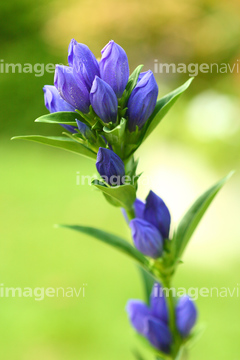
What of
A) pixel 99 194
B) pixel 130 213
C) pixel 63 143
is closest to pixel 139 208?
pixel 130 213

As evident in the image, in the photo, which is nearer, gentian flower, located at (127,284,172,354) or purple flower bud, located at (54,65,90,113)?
purple flower bud, located at (54,65,90,113)

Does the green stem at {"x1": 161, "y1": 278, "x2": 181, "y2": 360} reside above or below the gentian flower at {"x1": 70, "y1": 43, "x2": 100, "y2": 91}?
below

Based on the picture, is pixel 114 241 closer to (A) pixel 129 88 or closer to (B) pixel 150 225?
(B) pixel 150 225

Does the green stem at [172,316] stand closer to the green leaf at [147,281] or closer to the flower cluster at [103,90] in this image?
the green leaf at [147,281]

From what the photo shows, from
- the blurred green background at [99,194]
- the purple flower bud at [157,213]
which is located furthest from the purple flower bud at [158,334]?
the blurred green background at [99,194]

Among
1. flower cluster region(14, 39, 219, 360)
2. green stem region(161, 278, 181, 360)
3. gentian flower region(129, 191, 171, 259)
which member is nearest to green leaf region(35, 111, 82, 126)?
flower cluster region(14, 39, 219, 360)

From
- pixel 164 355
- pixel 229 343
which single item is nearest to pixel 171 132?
pixel 229 343

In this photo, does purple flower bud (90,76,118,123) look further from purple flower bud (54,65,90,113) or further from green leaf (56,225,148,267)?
green leaf (56,225,148,267)
